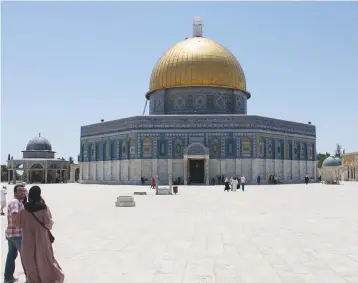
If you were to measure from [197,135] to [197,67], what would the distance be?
8.41 metres

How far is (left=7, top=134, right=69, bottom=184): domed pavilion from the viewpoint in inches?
2501

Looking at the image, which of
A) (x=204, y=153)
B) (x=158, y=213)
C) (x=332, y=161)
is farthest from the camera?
(x=332, y=161)

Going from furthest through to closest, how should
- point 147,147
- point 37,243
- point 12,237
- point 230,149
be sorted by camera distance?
1. point 147,147
2. point 230,149
3. point 12,237
4. point 37,243

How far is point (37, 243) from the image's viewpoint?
18.7 ft

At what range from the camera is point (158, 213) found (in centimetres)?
1523

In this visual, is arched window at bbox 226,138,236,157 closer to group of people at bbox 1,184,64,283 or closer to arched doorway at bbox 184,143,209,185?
arched doorway at bbox 184,143,209,185

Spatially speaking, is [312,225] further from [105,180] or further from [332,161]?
[332,161]

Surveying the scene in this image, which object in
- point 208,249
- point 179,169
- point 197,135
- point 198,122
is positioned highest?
point 198,122

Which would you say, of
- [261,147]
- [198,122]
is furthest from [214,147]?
[261,147]

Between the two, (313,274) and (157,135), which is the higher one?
(157,135)

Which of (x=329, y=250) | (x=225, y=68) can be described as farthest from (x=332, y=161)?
(x=329, y=250)

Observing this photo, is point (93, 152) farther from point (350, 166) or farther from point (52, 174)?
point (350, 166)

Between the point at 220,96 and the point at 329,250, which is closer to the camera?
the point at 329,250

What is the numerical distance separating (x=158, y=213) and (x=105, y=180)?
115ft
